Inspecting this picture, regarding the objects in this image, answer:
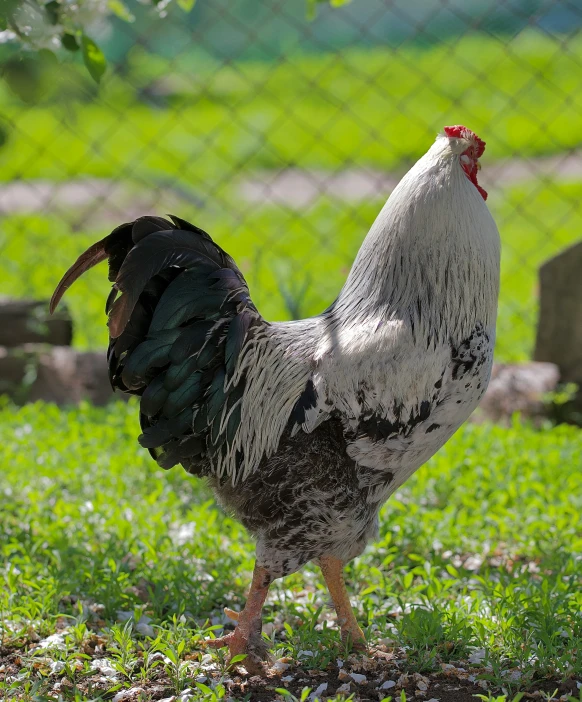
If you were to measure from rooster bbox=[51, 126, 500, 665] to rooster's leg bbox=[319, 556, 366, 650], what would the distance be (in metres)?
0.15

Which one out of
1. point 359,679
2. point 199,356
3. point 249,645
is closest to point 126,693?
point 249,645

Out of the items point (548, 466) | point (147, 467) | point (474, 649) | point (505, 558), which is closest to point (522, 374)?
point (548, 466)

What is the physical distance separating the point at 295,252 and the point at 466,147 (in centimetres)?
560

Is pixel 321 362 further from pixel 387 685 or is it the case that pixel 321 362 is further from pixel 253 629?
pixel 387 685

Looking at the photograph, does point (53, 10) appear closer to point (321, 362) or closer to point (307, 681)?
point (321, 362)

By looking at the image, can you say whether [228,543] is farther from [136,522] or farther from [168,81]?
[168,81]

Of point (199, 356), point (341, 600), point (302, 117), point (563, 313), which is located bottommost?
point (341, 600)

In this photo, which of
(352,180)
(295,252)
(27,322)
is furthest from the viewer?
(352,180)

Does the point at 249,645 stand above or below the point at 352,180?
below

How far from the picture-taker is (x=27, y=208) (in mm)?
9922

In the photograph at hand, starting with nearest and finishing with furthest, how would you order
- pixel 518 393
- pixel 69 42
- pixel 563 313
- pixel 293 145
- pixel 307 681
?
pixel 307 681, pixel 69 42, pixel 518 393, pixel 563 313, pixel 293 145

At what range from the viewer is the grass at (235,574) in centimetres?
277

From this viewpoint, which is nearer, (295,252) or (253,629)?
(253,629)

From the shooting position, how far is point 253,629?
2.81 metres
